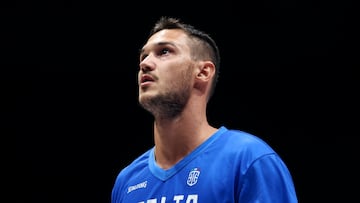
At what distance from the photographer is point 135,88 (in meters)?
4.36

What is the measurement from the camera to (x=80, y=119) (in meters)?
4.39

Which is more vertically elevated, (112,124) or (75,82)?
(75,82)

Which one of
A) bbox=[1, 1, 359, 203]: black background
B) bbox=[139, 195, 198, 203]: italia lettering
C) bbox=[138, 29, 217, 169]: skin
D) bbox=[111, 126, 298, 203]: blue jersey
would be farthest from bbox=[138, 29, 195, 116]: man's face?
bbox=[1, 1, 359, 203]: black background

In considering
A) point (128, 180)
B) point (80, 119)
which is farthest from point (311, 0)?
point (128, 180)

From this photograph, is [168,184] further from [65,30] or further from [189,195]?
[65,30]

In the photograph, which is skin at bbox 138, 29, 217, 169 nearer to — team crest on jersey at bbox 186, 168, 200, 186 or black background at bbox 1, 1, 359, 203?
team crest on jersey at bbox 186, 168, 200, 186

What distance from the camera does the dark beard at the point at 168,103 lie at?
1.76 metres

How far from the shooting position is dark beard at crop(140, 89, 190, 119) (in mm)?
1757

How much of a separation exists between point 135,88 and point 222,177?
113 inches

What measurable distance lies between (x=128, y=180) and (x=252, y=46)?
2519mm

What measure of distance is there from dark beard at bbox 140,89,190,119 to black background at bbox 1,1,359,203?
7.57 feet

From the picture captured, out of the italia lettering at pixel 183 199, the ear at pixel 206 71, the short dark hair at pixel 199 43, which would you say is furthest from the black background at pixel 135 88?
the italia lettering at pixel 183 199

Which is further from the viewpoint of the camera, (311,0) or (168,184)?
(311,0)

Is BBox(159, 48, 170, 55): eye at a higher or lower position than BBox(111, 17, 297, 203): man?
higher
